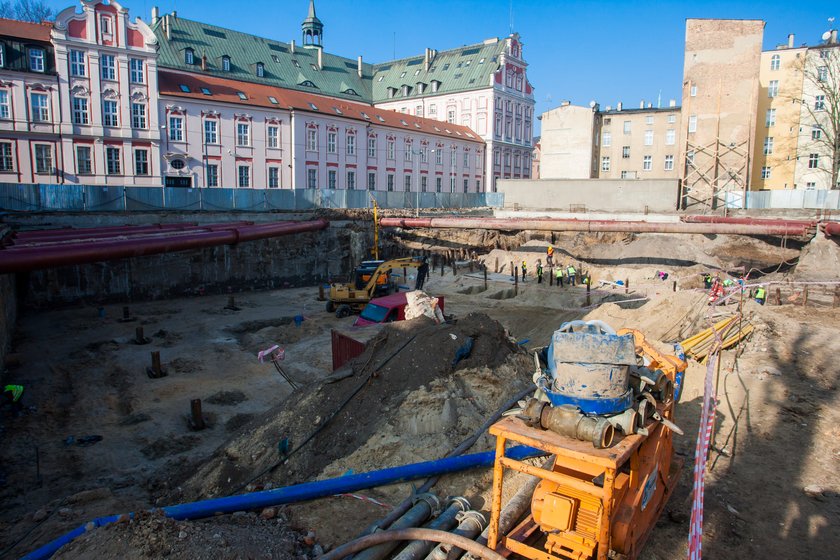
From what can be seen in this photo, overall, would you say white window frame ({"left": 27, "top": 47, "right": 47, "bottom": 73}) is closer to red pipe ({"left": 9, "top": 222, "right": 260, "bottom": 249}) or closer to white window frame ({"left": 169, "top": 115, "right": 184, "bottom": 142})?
white window frame ({"left": 169, "top": 115, "right": 184, "bottom": 142})

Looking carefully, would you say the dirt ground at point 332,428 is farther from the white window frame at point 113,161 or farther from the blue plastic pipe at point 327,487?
the white window frame at point 113,161

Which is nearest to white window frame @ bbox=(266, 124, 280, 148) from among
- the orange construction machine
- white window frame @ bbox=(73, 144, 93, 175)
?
white window frame @ bbox=(73, 144, 93, 175)

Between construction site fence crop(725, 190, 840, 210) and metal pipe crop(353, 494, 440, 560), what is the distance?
37.8 meters

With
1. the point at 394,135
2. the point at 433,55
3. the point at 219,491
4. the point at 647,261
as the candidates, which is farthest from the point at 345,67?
the point at 219,491

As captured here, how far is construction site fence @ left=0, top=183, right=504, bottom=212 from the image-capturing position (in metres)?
27.6

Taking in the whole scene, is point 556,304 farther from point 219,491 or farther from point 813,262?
point 219,491

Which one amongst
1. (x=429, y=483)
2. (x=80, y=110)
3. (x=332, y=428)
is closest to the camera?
(x=429, y=483)

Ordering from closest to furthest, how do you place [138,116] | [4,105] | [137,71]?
[4,105] → [137,71] → [138,116]

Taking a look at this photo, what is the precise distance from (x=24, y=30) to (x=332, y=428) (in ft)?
131

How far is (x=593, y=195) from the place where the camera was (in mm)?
39219

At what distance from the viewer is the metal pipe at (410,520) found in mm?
5543

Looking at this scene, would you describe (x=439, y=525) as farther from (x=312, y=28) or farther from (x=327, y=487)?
(x=312, y=28)

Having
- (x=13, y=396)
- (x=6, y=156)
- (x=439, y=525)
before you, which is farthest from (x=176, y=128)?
(x=439, y=525)

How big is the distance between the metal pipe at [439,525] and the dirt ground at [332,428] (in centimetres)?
52
